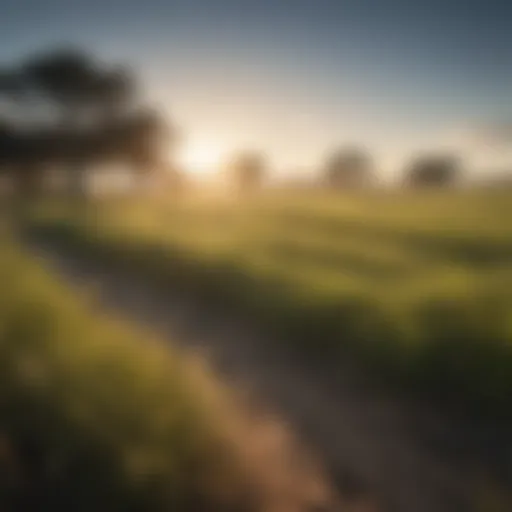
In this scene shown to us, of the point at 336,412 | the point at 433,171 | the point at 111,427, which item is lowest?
the point at 111,427

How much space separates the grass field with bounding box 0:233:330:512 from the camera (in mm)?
1438

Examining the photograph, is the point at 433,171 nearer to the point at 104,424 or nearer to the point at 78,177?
the point at 78,177

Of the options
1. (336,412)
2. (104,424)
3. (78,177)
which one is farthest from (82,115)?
(336,412)

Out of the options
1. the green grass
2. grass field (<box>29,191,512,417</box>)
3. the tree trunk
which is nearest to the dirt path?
grass field (<box>29,191,512,417</box>)

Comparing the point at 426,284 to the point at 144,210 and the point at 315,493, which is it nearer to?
the point at 315,493

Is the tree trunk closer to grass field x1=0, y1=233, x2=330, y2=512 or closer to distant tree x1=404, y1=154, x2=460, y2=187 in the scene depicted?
grass field x1=0, y1=233, x2=330, y2=512

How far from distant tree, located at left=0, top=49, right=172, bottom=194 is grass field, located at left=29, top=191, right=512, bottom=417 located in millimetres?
176

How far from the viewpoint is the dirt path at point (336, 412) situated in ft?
5.38

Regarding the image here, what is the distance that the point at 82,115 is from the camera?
1586mm

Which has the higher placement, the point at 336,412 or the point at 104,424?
the point at 336,412

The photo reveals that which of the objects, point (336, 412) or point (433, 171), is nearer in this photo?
point (433, 171)

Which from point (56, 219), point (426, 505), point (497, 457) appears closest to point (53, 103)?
A: point (56, 219)

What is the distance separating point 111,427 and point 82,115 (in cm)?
90

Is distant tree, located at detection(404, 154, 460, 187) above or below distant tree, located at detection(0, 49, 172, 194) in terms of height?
above
